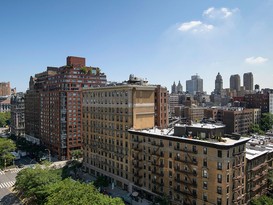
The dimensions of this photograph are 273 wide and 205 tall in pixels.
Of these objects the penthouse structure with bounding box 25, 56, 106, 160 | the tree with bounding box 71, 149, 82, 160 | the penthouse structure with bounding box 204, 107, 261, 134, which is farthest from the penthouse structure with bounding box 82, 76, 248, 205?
the penthouse structure with bounding box 204, 107, 261, 134

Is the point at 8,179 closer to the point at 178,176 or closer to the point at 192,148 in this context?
the point at 178,176

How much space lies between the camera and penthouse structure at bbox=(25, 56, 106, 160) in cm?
11900

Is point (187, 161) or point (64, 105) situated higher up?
point (64, 105)

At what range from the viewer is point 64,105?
119250 millimetres

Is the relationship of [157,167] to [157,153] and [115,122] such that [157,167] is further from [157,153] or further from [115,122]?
[115,122]

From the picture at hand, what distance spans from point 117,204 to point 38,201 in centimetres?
2870

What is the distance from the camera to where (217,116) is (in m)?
186

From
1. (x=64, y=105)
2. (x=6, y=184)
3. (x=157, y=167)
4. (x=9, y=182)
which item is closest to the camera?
(x=157, y=167)

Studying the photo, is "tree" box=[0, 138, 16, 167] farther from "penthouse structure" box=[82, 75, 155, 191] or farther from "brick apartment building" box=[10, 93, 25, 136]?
"brick apartment building" box=[10, 93, 25, 136]

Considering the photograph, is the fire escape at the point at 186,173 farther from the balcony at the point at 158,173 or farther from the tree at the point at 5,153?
the tree at the point at 5,153

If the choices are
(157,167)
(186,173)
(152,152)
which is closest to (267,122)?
(152,152)

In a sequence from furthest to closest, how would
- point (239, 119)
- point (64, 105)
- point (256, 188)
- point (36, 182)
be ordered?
point (239, 119) < point (64, 105) < point (36, 182) < point (256, 188)

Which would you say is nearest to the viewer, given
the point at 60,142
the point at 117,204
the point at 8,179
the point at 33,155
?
the point at 117,204

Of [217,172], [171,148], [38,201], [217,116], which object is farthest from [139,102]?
[217,116]
